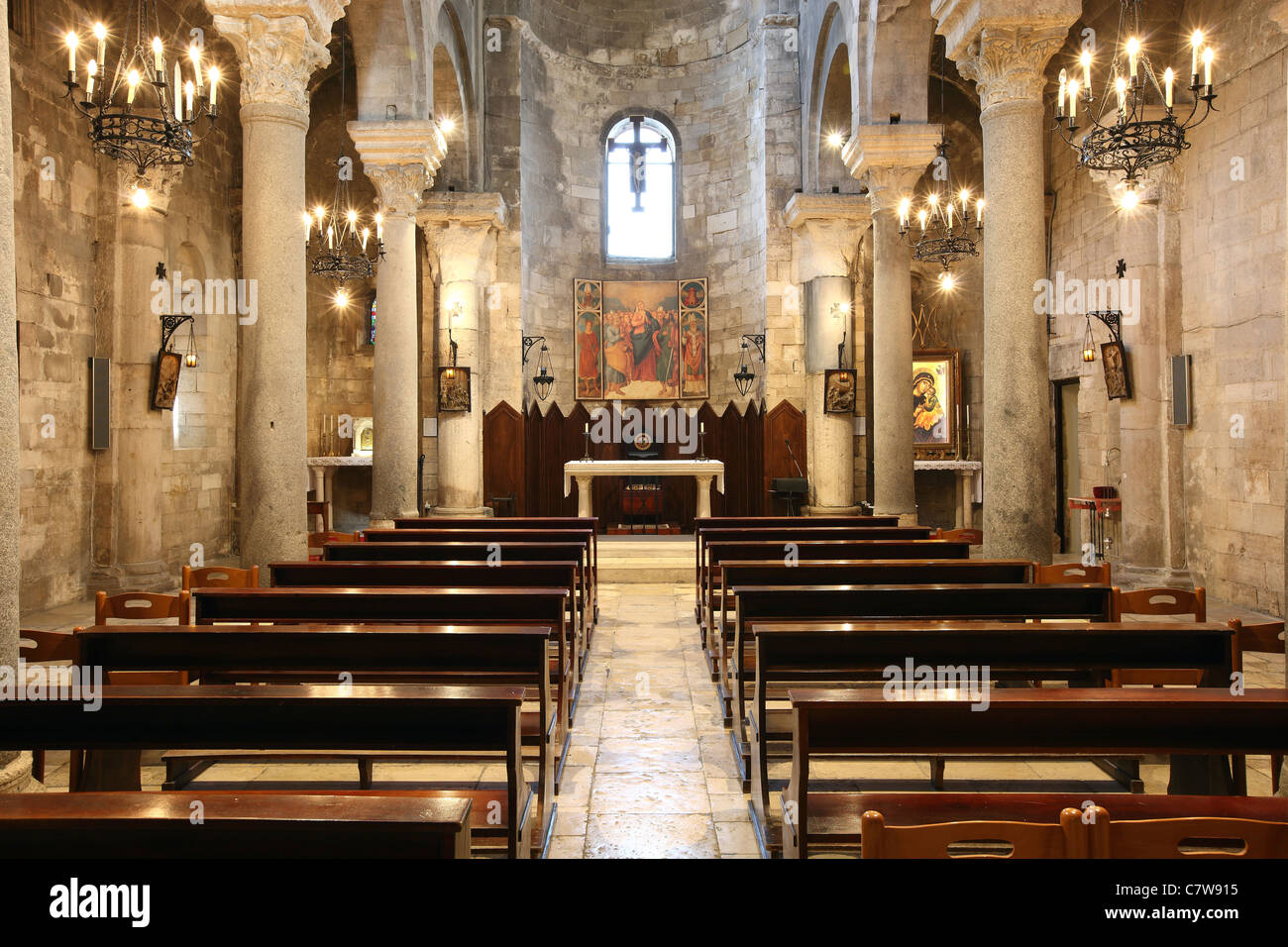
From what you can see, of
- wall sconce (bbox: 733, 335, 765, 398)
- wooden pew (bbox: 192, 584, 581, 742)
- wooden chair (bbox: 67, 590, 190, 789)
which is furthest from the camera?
wall sconce (bbox: 733, 335, 765, 398)

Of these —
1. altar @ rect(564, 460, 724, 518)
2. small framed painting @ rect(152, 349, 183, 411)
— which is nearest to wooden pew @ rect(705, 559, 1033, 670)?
altar @ rect(564, 460, 724, 518)

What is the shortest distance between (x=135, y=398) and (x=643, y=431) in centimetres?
884

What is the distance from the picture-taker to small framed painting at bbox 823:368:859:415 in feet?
47.4

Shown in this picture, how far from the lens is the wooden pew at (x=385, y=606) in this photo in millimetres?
4770

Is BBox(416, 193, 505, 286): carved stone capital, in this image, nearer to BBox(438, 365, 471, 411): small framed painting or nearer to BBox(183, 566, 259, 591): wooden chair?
BBox(438, 365, 471, 411): small framed painting

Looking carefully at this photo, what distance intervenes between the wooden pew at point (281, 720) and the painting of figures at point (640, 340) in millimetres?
14358

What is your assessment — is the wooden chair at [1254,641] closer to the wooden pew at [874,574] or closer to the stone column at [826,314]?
the wooden pew at [874,574]

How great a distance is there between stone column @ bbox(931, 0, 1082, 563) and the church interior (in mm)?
37

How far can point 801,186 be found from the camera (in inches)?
602

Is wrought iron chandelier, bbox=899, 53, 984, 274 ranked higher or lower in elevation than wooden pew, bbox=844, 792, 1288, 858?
higher

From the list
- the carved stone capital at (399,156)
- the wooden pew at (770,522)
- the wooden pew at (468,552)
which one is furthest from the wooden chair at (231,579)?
the carved stone capital at (399,156)

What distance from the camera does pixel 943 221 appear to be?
1462 cm

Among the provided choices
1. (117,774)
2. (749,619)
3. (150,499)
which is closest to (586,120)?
(150,499)
